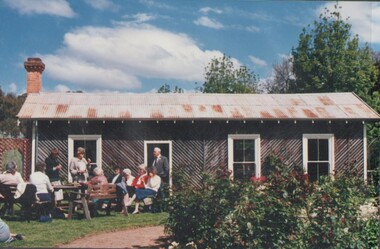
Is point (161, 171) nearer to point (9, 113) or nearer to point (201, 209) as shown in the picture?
point (201, 209)

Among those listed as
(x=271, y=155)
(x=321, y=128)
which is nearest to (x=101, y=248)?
(x=271, y=155)

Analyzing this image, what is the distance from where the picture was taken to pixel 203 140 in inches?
198

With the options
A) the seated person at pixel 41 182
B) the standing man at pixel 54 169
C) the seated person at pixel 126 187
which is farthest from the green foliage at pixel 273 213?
the seated person at pixel 41 182

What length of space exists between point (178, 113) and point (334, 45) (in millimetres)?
2125

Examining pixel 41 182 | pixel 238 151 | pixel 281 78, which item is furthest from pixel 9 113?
pixel 281 78

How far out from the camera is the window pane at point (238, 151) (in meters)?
4.98

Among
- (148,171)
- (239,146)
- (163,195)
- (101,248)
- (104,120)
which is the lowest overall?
(101,248)

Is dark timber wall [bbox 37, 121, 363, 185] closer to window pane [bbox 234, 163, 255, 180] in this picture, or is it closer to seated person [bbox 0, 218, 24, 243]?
window pane [bbox 234, 163, 255, 180]

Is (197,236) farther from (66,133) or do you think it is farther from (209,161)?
(66,133)

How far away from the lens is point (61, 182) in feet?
16.2

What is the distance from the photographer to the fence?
→ 4770mm

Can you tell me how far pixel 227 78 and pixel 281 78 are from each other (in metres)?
0.71

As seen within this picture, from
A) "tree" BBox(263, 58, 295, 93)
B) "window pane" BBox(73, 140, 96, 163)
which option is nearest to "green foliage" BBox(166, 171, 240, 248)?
"window pane" BBox(73, 140, 96, 163)

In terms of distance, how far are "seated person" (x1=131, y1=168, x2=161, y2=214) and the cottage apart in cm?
19
